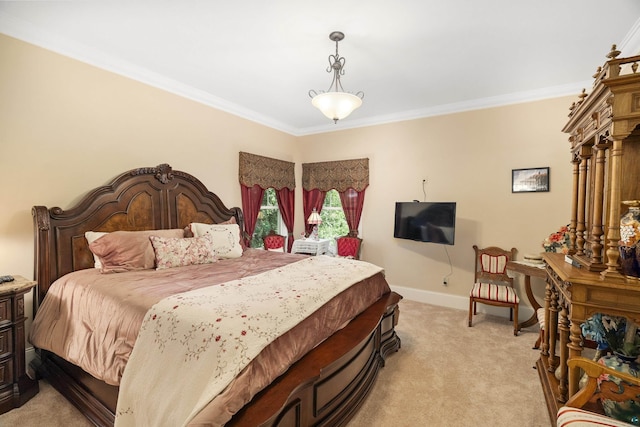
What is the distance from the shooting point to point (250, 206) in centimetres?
447

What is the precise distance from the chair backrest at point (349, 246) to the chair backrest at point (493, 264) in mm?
1687

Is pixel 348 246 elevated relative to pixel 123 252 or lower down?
lower down

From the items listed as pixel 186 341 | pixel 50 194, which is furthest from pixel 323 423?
pixel 50 194

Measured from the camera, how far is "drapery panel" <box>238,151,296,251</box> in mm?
4328

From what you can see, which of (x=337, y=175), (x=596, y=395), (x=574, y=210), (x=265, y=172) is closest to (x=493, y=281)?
(x=574, y=210)

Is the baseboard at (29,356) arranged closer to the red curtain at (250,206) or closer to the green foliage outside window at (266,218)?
the red curtain at (250,206)

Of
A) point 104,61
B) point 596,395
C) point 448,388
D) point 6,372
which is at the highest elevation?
point 104,61

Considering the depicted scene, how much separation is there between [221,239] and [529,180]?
150 inches

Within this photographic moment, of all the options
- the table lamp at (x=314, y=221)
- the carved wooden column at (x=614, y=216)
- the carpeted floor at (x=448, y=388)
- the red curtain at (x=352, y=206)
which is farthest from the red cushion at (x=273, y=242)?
the carved wooden column at (x=614, y=216)

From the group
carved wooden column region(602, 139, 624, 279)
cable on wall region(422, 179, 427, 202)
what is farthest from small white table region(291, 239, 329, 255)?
carved wooden column region(602, 139, 624, 279)

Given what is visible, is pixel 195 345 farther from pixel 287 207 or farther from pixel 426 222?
pixel 287 207

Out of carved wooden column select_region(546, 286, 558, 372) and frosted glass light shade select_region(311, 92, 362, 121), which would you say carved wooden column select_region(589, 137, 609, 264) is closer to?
carved wooden column select_region(546, 286, 558, 372)

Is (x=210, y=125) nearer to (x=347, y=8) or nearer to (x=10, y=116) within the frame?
(x=10, y=116)

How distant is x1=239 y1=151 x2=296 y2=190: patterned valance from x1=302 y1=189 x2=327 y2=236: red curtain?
299 millimetres
